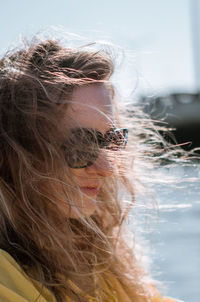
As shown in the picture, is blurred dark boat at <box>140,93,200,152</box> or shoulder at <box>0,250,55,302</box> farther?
blurred dark boat at <box>140,93,200,152</box>

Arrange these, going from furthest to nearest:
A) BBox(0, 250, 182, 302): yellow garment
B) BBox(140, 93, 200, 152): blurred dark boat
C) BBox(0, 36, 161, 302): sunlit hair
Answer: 1. BBox(140, 93, 200, 152): blurred dark boat
2. BBox(0, 36, 161, 302): sunlit hair
3. BBox(0, 250, 182, 302): yellow garment

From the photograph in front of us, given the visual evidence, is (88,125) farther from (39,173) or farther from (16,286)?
(16,286)

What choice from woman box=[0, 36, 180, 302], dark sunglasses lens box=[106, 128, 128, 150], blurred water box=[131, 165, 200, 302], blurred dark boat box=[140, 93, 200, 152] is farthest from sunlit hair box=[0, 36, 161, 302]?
blurred dark boat box=[140, 93, 200, 152]

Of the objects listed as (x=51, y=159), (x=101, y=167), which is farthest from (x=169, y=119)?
(x=51, y=159)

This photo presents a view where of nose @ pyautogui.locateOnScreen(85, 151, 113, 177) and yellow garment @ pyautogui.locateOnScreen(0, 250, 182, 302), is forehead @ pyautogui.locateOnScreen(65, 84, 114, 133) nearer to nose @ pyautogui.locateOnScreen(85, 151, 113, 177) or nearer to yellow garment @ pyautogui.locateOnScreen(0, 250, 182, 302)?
nose @ pyautogui.locateOnScreen(85, 151, 113, 177)

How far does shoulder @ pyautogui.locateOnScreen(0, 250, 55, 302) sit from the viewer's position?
976mm

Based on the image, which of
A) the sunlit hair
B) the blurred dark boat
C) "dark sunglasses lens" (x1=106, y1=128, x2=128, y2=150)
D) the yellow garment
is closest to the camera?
the yellow garment

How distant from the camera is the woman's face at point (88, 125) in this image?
124 cm

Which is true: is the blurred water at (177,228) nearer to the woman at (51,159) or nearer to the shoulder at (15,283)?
the woman at (51,159)

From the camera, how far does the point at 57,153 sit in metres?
1.21

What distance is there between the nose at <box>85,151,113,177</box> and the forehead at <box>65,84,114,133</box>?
0.08 metres

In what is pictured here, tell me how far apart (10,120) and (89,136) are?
0.23 m

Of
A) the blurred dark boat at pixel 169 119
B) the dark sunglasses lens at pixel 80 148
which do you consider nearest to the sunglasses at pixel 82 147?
the dark sunglasses lens at pixel 80 148

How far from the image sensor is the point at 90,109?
126cm
